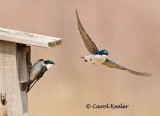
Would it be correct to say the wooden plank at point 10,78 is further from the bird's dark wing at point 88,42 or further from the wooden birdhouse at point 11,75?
the bird's dark wing at point 88,42

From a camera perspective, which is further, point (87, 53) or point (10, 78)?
point (87, 53)

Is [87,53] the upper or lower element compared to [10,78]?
upper

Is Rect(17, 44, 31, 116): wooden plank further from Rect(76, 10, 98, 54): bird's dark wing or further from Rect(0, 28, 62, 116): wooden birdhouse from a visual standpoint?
Rect(76, 10, 98, 54): bird's dark wing

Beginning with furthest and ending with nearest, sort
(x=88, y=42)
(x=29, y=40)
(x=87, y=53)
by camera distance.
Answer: (x=87, y=53), (x=88, y=42), (x=29, y=40)

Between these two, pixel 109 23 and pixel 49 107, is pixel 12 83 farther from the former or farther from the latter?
pixel 109 23

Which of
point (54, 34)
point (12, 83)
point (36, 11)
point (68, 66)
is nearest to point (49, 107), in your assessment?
point (68, 66)

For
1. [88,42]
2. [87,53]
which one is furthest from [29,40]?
[87,53]

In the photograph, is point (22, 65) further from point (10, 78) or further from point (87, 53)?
point (87, 53)
